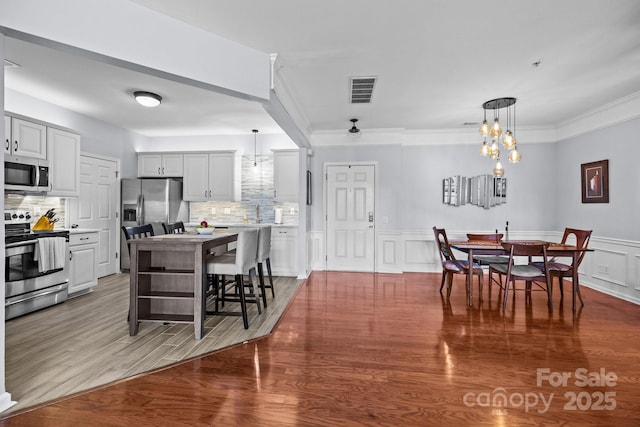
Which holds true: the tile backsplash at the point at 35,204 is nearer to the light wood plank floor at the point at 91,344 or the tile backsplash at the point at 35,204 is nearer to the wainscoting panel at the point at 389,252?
the light wood plank floor at the point at 91,344

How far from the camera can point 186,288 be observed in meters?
3.32

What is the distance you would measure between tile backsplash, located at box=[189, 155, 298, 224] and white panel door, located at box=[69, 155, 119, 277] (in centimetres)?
150

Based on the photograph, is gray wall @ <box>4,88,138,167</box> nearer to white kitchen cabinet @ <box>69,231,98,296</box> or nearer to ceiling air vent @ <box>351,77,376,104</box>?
white kitchen cabinet @ <box>69,231,98,296</box>

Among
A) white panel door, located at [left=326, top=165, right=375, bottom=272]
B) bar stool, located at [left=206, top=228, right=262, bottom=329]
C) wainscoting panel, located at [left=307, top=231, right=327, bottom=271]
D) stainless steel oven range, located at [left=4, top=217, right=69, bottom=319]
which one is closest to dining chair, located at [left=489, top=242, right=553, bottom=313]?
white panel door, located at [left=326, top=165, right=375, bottom=272]

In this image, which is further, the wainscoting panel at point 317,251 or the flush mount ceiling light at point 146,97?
the wainscoting panel at point 317,251

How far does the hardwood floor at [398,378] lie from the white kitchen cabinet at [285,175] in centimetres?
277

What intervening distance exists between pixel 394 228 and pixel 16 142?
554 cm

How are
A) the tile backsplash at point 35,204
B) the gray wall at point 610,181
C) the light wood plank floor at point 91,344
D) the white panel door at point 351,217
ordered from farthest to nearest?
the white panel door at point 351,217 → the gray wall at point 610,181 → the tile backsplash at point 35,204 → the light wood plank floor at point 91,344

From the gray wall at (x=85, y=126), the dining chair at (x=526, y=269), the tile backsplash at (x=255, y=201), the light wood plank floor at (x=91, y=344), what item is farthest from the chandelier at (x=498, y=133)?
the gray wall at (x=85, y=126)

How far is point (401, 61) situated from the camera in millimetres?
3262

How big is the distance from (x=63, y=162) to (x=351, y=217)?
14.9 feet

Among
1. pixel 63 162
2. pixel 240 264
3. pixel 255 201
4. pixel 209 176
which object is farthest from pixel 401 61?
pixel 63 162

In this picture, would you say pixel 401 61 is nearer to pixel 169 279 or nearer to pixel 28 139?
pixel 169 279

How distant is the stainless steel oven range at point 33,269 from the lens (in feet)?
11.2
